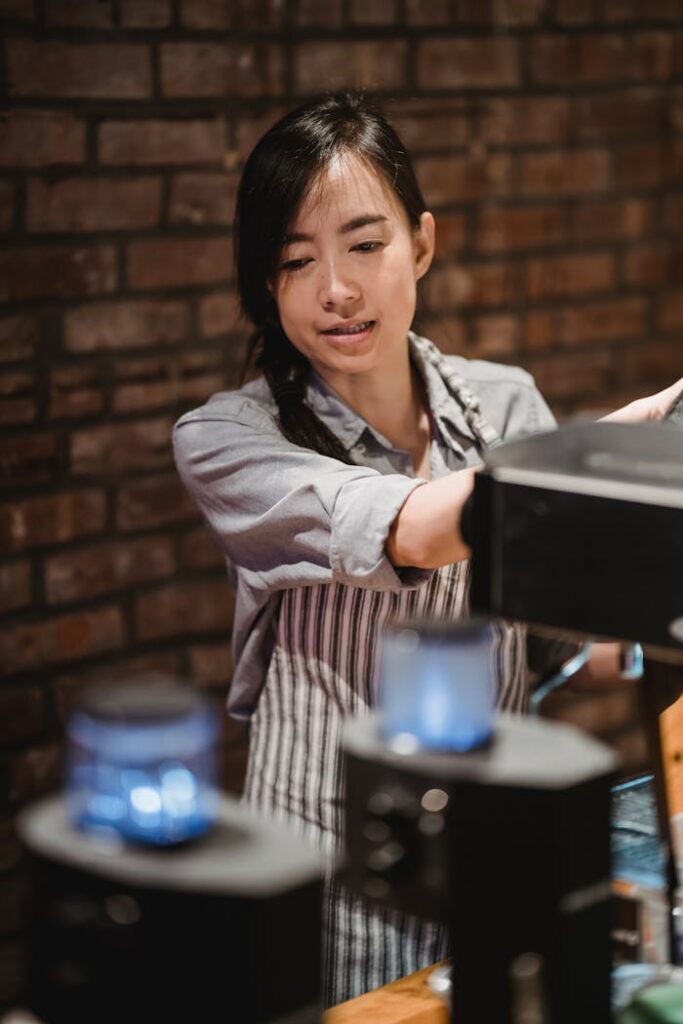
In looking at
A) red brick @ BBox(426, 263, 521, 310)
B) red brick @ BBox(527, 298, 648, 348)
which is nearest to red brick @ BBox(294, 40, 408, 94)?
red brick @ BBox(426, 263, 521, 310)

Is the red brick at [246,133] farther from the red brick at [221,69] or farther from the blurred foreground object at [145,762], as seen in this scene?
the blurred foreground object at [145,762]

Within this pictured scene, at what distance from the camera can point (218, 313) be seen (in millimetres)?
2479

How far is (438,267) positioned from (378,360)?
110cm

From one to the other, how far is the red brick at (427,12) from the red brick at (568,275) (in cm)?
53

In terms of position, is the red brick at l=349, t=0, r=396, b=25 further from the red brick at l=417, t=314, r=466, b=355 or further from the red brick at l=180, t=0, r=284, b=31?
the red brick at l=417, t=314, r=466, b=355

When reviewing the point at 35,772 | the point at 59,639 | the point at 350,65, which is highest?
the point at 350,65

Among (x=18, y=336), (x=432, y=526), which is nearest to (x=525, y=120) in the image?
(x=18, y=336)

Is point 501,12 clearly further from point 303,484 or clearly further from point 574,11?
point 303,484

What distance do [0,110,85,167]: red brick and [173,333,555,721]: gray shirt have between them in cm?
64

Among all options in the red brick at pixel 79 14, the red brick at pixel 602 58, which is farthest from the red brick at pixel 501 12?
the red brick at pixel 79 14

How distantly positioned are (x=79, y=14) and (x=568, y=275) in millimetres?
1245

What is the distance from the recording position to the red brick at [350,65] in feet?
8.23

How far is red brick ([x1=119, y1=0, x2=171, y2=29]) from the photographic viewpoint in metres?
2.27

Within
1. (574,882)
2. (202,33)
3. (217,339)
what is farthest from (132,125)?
(574,882)
